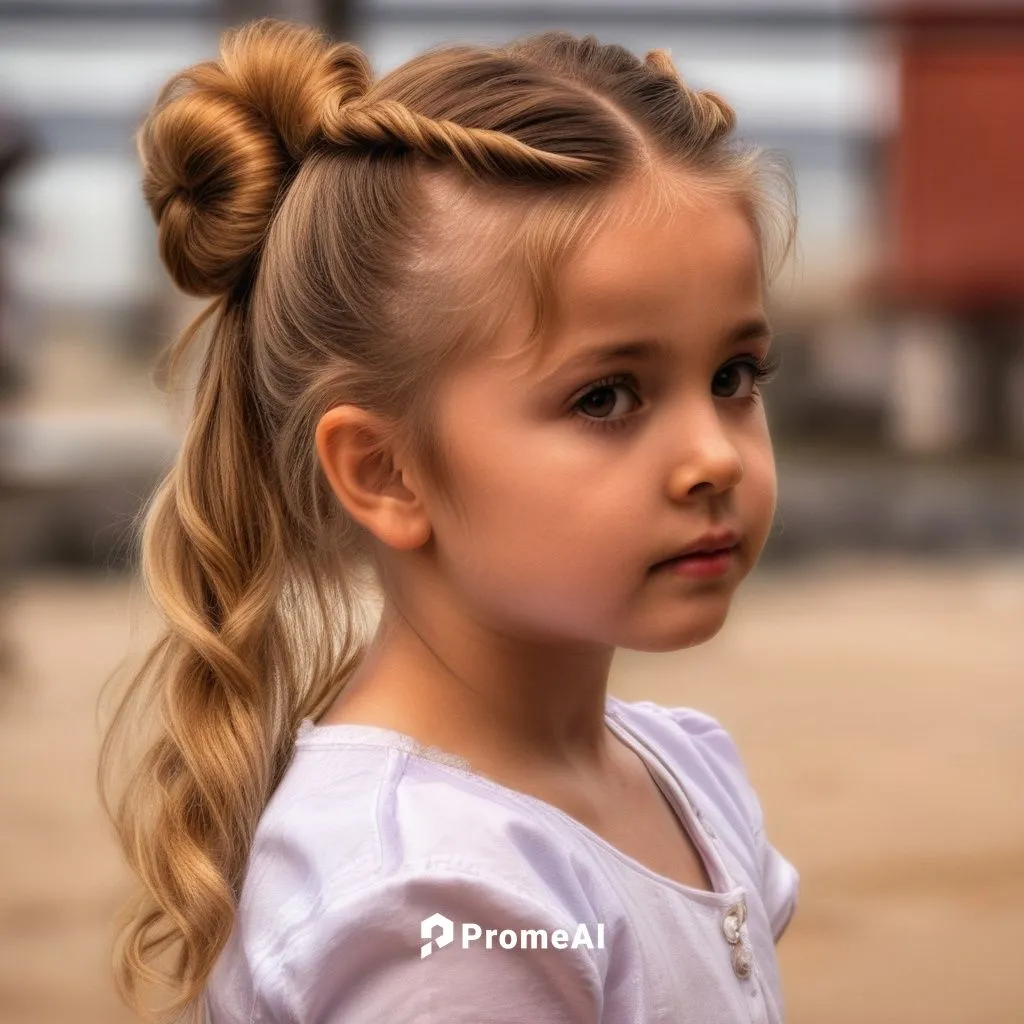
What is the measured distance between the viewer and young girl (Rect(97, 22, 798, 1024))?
761mm

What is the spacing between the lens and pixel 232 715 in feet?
2.97

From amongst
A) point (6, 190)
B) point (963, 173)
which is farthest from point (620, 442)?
point (963, 173)

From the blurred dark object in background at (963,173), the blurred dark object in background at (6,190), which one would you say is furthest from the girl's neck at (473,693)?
the blurred dark object in background at (963,173)

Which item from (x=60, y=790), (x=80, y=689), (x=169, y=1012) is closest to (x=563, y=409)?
(x=169, y=1012)

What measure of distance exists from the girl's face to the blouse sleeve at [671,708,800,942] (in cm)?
25

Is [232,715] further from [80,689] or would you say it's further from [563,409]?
[80,689]

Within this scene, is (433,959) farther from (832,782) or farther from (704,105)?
(832,782)

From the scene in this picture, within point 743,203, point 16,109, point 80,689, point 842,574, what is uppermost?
point 16,109

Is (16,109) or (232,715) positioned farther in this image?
(16,109)

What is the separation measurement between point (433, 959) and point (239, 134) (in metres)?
0.45

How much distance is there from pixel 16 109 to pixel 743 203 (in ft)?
13.3

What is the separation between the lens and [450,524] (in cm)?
84

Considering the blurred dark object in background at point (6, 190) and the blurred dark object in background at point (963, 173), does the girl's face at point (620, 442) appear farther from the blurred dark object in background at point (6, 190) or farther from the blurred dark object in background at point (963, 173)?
the blurred dark object in background at point (963, 173)

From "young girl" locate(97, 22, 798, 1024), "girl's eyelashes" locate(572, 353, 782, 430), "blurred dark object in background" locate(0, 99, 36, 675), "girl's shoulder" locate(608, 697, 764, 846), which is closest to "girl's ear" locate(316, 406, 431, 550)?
"young girl" locate(97, 22, 798, 1024)
